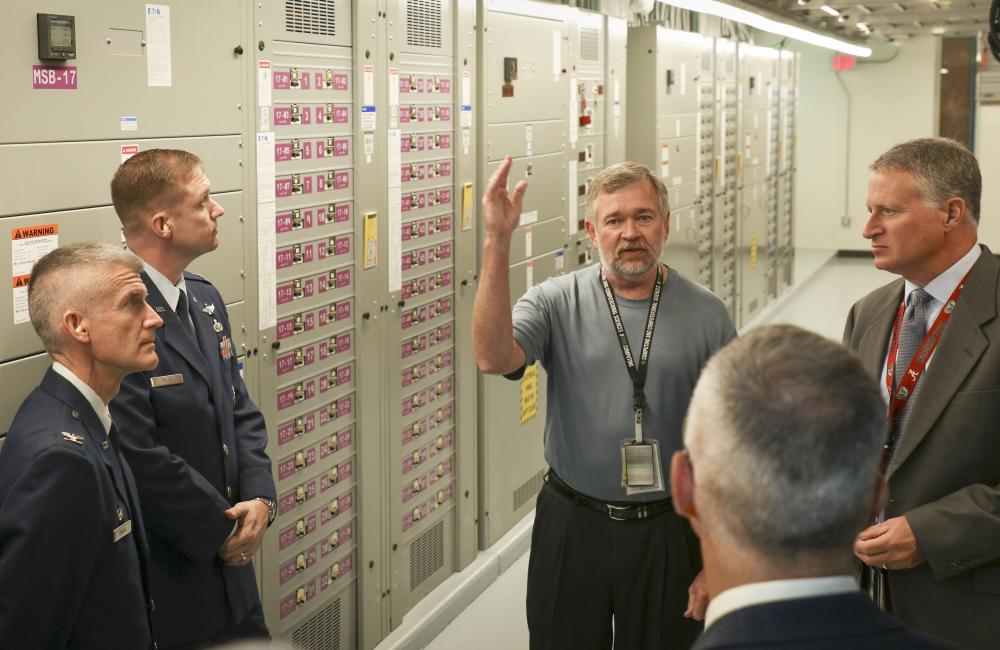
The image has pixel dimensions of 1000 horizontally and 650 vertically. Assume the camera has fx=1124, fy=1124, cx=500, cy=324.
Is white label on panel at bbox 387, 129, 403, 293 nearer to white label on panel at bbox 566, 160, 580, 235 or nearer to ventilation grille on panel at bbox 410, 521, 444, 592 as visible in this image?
ventilation grille on panel at bbox 410, 521, 444, 592

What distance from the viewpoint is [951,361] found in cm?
269

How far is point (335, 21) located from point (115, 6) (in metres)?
1.18

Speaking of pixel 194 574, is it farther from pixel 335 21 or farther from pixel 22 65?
pixel 335 21

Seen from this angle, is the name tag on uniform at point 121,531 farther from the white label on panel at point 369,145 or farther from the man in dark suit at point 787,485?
the white label on panel at point 369,145

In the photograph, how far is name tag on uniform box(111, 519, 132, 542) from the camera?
2.35 metres

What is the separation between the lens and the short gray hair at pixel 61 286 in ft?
7.95

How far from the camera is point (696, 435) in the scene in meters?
1.41

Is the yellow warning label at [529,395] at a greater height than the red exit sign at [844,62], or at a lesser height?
lesser

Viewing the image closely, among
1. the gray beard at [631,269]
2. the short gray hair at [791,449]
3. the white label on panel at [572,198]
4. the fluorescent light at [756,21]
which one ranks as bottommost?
the short gray hair at [791,449]

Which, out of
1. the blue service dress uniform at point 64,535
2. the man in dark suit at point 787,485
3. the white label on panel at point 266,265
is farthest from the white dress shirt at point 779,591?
the white label on panel at point 266,265

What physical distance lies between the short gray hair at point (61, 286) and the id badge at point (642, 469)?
1.36m

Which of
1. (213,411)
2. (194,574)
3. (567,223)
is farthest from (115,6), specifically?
(567,223)

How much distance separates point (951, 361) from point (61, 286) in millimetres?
2054

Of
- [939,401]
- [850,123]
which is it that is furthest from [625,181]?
[850,123]
